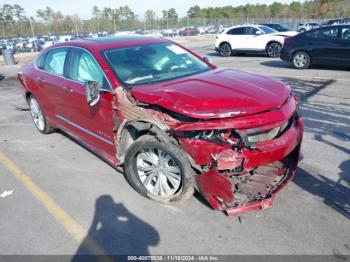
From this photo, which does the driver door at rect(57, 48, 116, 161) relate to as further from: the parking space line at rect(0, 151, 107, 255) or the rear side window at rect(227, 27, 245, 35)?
the rear side window at rect(227, 27, 245, 35)

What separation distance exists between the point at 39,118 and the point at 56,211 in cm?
293

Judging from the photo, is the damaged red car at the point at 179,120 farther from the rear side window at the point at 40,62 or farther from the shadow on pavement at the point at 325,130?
the rear side window at the point at 40,62

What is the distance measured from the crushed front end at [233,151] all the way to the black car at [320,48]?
900 centimetres

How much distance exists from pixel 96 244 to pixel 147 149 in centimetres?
107

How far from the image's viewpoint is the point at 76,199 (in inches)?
150

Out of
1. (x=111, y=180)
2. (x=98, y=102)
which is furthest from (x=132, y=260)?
(x=98, y=102)

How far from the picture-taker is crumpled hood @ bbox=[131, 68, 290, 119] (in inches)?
123

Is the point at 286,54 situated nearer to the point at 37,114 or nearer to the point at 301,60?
the point at 301,60

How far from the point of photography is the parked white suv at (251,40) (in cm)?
1573

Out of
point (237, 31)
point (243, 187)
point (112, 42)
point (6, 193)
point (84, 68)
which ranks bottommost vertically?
point (6, 193)

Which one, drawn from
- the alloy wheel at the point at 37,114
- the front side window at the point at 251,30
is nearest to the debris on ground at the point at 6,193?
the alloy wheel at the point at 37,114

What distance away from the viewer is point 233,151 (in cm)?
306

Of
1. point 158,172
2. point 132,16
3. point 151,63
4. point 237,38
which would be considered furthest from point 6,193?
point 132,16

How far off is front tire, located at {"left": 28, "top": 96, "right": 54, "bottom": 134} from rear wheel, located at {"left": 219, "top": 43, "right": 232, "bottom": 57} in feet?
43.0
